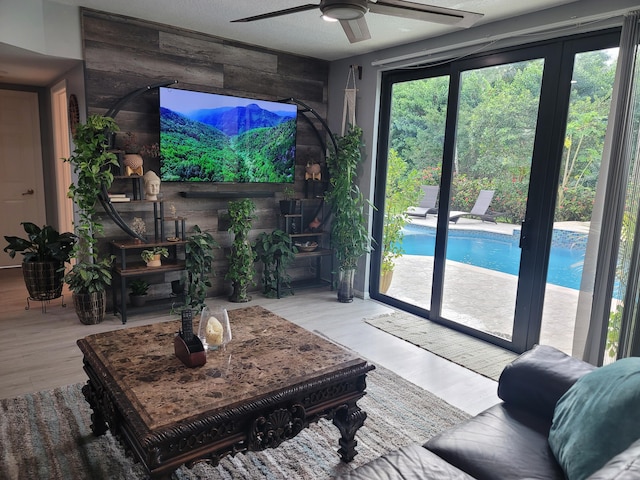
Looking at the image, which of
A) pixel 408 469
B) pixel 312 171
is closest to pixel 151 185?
pixel 312 171

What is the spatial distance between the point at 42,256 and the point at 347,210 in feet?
9.34

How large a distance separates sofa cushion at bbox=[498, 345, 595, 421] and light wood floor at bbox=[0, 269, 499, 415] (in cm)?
90

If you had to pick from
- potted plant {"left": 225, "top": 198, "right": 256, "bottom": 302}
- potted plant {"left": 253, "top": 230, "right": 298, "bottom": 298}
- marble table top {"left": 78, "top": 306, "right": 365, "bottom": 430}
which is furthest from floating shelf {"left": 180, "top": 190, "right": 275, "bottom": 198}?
marble table top {"left": 78, "top": 306, "right": 365, "bottom": 430}

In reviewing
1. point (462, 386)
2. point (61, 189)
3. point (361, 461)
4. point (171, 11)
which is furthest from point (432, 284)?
point (61, 189)

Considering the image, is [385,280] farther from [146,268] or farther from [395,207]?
[146,268]

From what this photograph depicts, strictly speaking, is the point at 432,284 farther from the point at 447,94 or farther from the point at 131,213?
the point at 131,213

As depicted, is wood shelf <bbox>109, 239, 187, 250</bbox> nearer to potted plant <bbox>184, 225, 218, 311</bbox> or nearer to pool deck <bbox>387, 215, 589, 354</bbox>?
potted plant <bbox>184, 225, 218, 311</bbox>

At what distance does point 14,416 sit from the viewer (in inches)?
95.7

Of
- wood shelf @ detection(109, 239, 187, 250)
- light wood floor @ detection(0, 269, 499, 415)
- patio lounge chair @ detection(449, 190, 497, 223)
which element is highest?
patio lounge chair @ detection(449, 190, 497, 223)

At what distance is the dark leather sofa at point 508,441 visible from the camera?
56.9 inches

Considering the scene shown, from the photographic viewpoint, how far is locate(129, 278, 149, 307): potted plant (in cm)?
405

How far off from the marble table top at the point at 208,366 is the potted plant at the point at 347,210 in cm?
227

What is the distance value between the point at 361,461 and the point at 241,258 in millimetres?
2617

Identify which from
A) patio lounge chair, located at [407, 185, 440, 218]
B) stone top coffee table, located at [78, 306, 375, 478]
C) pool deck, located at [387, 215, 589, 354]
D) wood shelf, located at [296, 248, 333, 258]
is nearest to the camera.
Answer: stone top coffee table, located at [78, 306, 375, 478]
